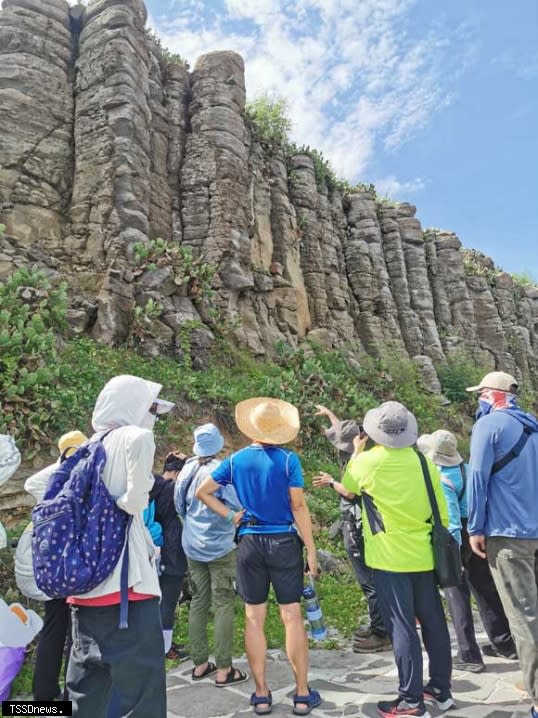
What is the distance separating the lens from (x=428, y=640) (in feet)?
11.9

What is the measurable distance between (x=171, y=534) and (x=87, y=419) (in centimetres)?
429

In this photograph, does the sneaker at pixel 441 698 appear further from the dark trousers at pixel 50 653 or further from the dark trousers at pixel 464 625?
the dark trousers at pixel 50 653

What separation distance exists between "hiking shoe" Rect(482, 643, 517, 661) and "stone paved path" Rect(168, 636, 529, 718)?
7 centimetres

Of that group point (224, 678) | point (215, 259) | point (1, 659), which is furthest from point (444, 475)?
point (215, 259)

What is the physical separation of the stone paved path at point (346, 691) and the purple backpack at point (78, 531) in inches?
78.4

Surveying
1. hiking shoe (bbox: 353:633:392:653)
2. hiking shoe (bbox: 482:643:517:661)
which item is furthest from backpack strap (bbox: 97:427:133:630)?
hiking shoe (bbox: 482:643:517:661)

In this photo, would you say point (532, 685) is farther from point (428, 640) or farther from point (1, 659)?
point (1, 659)

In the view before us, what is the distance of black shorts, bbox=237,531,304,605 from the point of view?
379 cm

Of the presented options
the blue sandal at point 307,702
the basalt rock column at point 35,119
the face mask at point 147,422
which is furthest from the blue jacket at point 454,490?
the basalt rock column at point 35,119

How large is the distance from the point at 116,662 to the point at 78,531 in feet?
2.14

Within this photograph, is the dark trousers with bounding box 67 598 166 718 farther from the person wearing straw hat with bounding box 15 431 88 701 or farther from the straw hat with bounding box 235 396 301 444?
the straw hat with bounding box 235 396 301 444

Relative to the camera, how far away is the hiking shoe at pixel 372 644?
5.12 metres

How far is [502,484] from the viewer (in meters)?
3.70

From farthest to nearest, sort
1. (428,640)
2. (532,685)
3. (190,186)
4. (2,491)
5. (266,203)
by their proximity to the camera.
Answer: (266,203) → (190,186) → (2,491) → (428,640) → (532,685)
